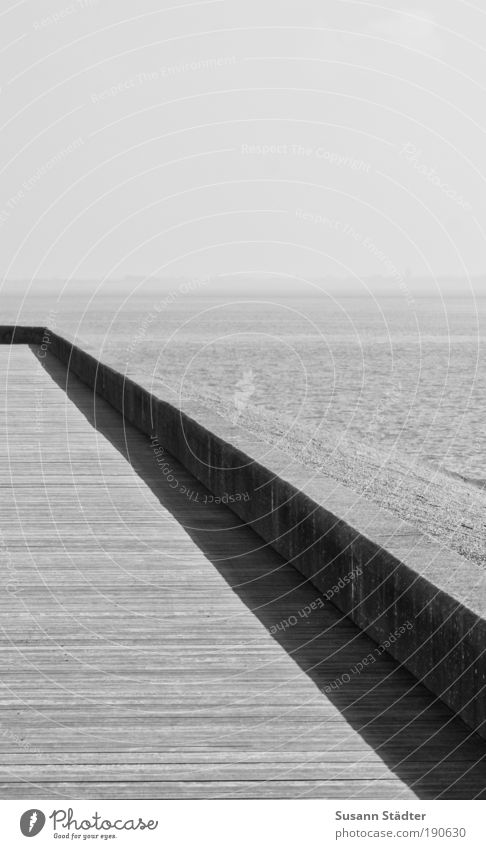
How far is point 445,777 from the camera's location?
4.04m

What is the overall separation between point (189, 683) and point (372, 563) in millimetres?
981

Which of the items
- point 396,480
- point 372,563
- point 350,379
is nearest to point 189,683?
point 372,563

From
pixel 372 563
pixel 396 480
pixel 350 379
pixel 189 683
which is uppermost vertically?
pixel 350 379

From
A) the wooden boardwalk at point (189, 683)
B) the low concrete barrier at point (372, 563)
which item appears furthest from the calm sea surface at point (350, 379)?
the wooden boardwalk at point (189, 683)

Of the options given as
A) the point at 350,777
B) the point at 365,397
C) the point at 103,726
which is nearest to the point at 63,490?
the point at 103,726

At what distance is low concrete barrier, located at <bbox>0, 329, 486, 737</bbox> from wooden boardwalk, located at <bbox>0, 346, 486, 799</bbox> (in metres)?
0.12

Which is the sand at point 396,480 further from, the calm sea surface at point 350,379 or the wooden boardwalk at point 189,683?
the wooden boardwalk at point 189,683

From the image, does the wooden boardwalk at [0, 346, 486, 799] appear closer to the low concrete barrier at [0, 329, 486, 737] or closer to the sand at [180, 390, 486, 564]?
the low concrete barrier at [0, 329, 486, 737]

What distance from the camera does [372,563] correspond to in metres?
5.42

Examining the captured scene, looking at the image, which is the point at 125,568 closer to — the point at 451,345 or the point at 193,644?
the point at 193,644

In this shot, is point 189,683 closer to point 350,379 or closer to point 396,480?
point 396,480

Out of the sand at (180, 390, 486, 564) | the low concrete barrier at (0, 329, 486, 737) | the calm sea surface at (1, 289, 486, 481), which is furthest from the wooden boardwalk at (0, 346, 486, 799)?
the calm sea surface at (1, 289, 486, 481)

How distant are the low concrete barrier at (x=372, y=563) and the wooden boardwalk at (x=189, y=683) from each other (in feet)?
0.38

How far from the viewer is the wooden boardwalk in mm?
4055
